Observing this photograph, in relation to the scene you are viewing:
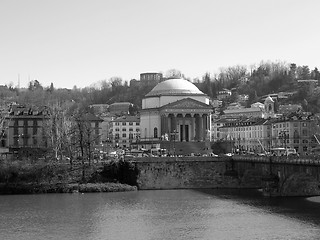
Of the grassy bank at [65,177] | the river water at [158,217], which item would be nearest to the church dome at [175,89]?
the grassy bank at [65,177]

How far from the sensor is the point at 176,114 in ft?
421

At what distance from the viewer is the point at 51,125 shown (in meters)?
116

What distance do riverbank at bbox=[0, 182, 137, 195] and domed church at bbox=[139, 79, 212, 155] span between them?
38350 mm

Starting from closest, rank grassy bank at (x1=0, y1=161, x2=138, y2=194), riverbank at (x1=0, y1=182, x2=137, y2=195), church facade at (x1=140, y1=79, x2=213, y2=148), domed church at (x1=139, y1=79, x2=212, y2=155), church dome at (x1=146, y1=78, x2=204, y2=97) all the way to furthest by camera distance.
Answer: riverbank at (x1=0, y1=182, x2=137, y2=195)
grassy bank at (x1=0, y1=161, x2=138, y2=194)
domed church at (x1=139, y1=79, x2=212, y2=155)
church facade at (x1=140, y1=79, x2=213, y2=148)
church dome at (x1=146, y1=78, x2=204, y2=97)

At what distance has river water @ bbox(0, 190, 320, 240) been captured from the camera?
50500 millimetres

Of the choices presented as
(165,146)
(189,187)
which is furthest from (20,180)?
(165,146)

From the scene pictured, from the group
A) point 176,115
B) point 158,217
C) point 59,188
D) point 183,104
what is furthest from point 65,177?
point 183,104

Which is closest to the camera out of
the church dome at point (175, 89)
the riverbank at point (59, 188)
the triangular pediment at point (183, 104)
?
the riverbank at point (59, 188)

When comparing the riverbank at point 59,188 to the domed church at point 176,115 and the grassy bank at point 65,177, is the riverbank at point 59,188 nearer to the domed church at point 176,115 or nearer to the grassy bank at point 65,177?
the grassy bank at point 65,177

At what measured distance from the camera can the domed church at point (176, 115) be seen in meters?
128

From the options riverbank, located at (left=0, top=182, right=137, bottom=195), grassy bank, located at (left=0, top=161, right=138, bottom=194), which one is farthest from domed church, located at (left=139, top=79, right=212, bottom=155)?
riverbank, located at (left=0, top=182, right=137, bottom=195)

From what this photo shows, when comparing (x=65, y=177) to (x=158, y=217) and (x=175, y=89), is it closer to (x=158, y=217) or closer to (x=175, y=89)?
(x=158, y=217)

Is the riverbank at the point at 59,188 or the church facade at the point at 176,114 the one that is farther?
the church facade at the point at 176,114

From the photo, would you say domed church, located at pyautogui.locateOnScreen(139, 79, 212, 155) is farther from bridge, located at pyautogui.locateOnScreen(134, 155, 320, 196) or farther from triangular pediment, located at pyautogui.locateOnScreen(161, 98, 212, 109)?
bridge, located at pyautogui.locateOnScreen(134, 155, 320, 196)
